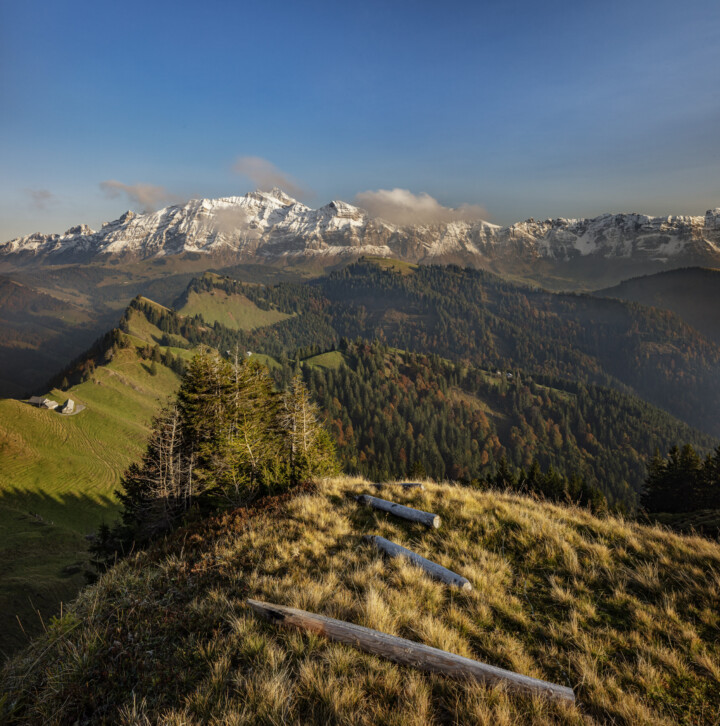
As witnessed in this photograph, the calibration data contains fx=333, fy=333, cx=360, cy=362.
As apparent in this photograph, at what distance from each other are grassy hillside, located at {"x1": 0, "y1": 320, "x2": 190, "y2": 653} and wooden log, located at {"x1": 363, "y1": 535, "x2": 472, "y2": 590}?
11506 millimetres

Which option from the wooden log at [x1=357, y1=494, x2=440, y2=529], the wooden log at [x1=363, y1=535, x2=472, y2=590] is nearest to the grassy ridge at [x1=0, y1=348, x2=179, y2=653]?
the wooden log at [x1=357, y1=494, x2=440, y2=529]

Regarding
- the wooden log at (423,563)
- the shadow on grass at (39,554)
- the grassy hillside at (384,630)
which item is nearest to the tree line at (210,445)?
the shadow on grass at (39,554)

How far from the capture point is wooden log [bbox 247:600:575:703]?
4.23 metres

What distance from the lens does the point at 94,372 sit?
125 meters

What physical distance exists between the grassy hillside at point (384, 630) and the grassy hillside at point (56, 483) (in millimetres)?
8608

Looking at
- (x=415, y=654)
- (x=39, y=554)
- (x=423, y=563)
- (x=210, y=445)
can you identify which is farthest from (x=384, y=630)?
(x=39, y=554)

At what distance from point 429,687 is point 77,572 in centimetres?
4435

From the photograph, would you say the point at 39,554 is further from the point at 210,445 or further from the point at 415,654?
the point at 415,654

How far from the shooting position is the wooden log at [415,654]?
4.23m

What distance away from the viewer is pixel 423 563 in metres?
7.96

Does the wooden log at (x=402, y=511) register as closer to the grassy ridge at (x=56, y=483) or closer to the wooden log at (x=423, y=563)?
the wooden log at (x=423, y=563)

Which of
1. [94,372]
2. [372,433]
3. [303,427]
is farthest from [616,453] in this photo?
[94,372]

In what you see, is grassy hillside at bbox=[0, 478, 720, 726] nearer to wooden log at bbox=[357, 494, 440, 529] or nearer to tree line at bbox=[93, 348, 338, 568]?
wooden log at bbox=[357, 494, 440, 529]

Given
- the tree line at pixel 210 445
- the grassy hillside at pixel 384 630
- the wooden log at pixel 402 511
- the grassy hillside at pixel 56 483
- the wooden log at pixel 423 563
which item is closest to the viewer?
the grassy hillside at pixel 384 630
